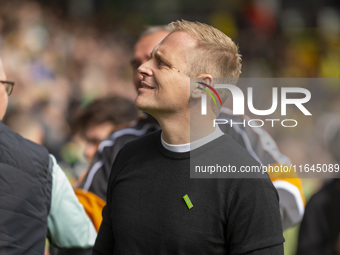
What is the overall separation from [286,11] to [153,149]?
52.3ft

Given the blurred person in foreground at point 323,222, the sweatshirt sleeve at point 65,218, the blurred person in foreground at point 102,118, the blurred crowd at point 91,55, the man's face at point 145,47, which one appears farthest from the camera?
the blurred crowd at point 91,55

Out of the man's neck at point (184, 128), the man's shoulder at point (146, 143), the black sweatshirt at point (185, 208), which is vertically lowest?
the black sweatshirt at point (185, 208)

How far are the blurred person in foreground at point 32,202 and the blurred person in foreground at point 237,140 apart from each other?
243 mm

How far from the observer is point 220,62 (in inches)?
89.6

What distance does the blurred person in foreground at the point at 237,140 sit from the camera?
9.80ft

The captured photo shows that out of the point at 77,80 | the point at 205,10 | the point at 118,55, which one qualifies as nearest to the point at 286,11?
the point at 205,10

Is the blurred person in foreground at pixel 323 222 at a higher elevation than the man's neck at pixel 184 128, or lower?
lower

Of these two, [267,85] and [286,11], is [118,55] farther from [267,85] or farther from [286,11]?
[267,85]

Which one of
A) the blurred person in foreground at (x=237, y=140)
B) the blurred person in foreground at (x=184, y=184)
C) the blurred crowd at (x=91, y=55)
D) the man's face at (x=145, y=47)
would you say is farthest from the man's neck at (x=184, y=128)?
the blurred crowd at (x=91, y=55)

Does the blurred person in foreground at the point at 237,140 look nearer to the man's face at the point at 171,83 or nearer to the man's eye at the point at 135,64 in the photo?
the man's eye at the point at 135,64

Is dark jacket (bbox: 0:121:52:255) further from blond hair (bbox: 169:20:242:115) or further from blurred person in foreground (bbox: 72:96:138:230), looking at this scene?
blurred person in foreground (bbox: 72:96:138:230)

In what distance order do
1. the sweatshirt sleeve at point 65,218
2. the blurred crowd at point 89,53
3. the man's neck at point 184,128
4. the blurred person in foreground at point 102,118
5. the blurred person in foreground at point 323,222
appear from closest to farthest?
the man's neck at point 184,128, the sweatshirt sleeve at point 65,218, the blurred person in foreground at point 323,222, the blurred person in foreground at point 102,118, the blurred crowd at point 89,53

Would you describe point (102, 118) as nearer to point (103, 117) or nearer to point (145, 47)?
point (103, 117)

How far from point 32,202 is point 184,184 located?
77 cm
